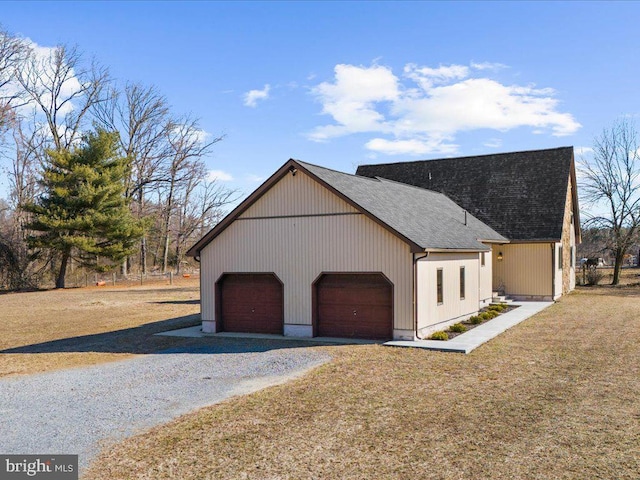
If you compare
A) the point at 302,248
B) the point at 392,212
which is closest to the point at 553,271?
the point at 392,212

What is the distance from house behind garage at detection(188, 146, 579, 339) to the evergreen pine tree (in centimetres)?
2377

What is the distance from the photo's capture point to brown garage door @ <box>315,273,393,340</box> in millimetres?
16875

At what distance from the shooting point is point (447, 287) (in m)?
19.0

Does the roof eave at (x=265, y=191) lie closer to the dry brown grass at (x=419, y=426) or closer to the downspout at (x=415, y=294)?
the downspout at (x=415, y=294)

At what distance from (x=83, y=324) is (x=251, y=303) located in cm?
832

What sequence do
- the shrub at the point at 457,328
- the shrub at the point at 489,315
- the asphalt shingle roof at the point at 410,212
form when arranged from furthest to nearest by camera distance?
the shrub at the point at 489,315, the shrub at the point at 457,328, the asphalt shingle roof at the point at 410,212

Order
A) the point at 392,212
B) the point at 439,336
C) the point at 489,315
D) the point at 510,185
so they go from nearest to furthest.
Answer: the point at 439,336 → the point at 392,212 → the point at 489,315 → the point at 510,185

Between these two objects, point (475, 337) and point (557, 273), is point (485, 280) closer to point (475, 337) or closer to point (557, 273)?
point (557, 273)

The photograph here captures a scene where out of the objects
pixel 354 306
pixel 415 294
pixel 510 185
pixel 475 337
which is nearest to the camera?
pixel 415 294

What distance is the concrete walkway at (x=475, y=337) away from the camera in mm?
15156

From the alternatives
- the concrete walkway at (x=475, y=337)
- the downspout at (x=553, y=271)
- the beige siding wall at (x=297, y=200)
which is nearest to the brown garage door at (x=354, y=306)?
the concrete walkway at (x=475, y=337)

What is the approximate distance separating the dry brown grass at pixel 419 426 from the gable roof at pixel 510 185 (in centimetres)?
1630

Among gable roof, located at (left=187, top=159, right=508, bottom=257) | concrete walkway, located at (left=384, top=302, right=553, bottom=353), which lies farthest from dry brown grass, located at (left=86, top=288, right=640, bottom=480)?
gable roof, located at (left=187, top=159, right=508, bottom=257)

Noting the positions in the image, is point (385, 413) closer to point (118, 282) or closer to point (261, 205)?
point (261, 205)
